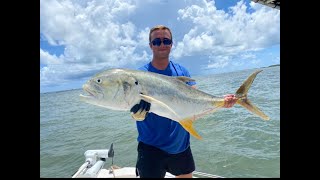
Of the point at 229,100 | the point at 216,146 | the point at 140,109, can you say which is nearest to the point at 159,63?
the point at 140,109

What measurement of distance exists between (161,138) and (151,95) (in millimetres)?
673

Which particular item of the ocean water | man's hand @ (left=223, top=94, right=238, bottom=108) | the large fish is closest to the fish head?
the large fish

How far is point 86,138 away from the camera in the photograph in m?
16.7

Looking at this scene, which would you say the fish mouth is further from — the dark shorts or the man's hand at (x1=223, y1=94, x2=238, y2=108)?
the man's hand at (x1=223, y1=94, x2=238, y2=108)

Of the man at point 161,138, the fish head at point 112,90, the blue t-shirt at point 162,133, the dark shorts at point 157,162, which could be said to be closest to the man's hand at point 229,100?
the man at point 161,138

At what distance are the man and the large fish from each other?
11.1 inches

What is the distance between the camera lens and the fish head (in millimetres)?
2961

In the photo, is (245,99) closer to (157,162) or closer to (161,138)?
(161,138)

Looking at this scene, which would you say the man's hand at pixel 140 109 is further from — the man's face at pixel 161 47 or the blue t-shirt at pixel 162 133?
the man's face at pixel 161 47

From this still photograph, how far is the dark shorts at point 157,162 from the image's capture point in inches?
139

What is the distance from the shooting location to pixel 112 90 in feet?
9.79
